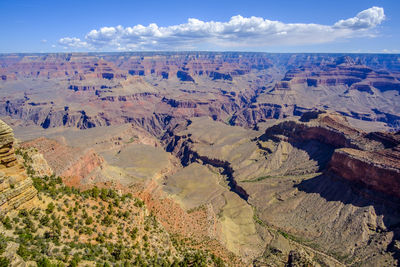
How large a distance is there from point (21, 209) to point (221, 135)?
415 ft

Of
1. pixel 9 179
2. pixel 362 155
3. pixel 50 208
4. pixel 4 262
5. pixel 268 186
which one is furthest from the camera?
pixel 268 186

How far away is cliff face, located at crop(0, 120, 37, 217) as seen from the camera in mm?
20797

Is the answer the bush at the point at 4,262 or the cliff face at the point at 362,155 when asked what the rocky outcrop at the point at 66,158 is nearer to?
the bush at the point at 4,262

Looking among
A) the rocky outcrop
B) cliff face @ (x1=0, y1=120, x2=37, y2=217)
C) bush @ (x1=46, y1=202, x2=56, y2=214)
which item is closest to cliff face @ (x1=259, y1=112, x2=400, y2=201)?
bush @ (x1=46, y1=202, x2=56, y2=214)

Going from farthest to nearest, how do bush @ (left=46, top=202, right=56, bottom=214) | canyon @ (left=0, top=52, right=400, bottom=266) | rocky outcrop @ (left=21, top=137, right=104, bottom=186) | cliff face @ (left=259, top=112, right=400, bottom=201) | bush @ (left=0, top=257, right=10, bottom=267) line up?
rocky outcrop @ (left=21, top=137, right=104, bottom=186)
cliff face @ (left=259, top=112, right=400, bottom=201)
canyon @ (left=0, top=52, right=400, bottom=266)
bush @ (left=46, top=202, right=56, bottom=214)
bush @ (left=0, top=257, right=10, bottom=267)

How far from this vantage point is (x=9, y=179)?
69.9ft

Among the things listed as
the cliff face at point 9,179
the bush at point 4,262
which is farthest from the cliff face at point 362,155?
the bush at point 4,262

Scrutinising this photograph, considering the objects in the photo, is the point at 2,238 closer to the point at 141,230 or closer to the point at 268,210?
the point at 141,230

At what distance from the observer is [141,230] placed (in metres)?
30.0

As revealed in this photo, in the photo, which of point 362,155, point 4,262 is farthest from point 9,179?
point 362,155

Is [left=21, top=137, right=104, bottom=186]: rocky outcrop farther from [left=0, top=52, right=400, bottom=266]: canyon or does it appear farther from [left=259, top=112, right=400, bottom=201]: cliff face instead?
[left=259, top=112, right=400, bottom=201]: cliff face

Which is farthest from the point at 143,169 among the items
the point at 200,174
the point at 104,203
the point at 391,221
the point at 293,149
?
the point at 391,221

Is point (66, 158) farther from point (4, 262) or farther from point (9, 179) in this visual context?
point (4, 262)

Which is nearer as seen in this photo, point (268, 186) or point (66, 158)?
point (66, 158)
